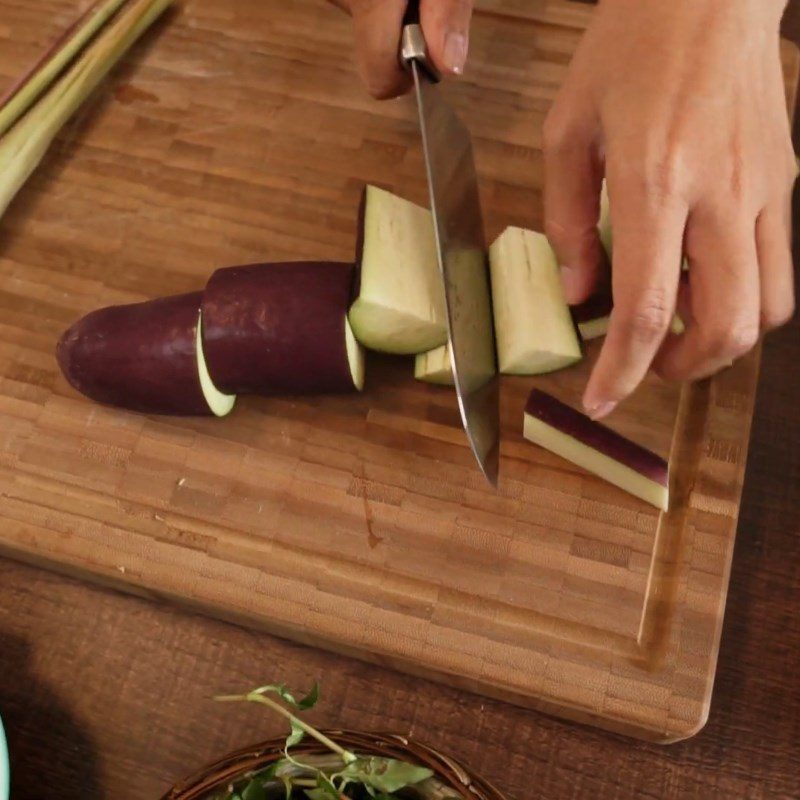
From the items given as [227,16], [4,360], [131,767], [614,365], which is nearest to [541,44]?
[227,16]

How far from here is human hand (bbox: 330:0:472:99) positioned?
160 cm

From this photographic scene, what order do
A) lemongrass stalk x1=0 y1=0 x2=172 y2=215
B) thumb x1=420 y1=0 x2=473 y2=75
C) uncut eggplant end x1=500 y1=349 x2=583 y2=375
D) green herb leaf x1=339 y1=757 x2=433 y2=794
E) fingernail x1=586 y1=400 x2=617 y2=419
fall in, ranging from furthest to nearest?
lemongrass stalk x1=0 y1=0 x2=172 y2=215 → uncut eggplant end x1=500 y1=349 x2=583 y2=375 → thumb x1=420 y1=0 x2=473 y2=75 → fingernail x1=586 y1=400 x2=617 y2=419 → green herb leaf x1=339 y1=757 x2=433 y2=794

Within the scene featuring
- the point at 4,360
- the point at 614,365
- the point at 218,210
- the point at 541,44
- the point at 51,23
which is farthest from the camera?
the point at 51,23

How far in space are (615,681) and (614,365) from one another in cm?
63

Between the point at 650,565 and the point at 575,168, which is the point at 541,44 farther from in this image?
the point at 650,565

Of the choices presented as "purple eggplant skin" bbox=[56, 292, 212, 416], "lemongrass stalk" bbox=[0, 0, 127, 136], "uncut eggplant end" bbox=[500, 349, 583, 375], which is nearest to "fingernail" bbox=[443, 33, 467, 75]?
"uncut eggplant end" bbox=[500, 349, 583, 375]

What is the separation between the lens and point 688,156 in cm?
122

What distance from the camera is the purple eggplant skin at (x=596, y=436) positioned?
1.60 meters

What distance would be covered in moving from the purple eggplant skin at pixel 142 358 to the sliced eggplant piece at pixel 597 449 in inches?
29.0

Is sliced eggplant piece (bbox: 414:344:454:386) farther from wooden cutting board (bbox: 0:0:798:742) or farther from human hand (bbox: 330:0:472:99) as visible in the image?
human hand (bbox: 330:0:472:99)

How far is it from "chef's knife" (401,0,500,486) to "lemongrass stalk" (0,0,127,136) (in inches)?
40.5

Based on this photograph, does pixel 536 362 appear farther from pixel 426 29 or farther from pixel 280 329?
pixel 426 29

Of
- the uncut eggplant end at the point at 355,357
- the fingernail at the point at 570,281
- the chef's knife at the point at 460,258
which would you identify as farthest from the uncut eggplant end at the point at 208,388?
the fingernail at the point at 570,281

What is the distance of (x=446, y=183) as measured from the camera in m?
1.66
